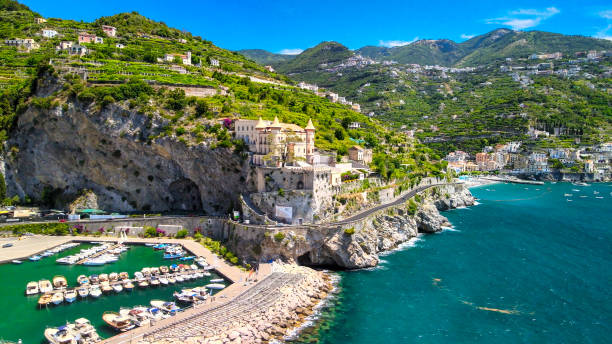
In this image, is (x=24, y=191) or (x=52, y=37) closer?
(x=24, y=191)

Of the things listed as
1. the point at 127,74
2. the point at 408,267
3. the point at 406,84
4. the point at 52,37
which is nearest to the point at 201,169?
the point at 127,74

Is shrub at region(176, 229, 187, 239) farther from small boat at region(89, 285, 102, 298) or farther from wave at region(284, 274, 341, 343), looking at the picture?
wave at region(284, 274, 341, 343)

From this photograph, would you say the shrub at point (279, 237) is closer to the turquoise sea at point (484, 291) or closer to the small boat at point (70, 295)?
the turquoise sea at point (484, 291)

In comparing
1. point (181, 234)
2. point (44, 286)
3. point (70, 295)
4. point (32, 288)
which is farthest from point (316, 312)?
point (32, 288)

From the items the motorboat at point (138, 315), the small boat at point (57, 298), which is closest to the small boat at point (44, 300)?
the small boat at point (57, 298)

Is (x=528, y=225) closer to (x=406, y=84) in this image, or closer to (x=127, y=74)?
(x=127, y=74)

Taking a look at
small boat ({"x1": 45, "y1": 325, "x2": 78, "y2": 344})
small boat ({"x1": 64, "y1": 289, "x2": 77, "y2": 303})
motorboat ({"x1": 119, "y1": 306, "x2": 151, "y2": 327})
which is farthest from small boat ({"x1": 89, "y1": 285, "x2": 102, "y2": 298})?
small boat ({"x1": 45, "y1": 325, "x2": 78, "y2": 344})
